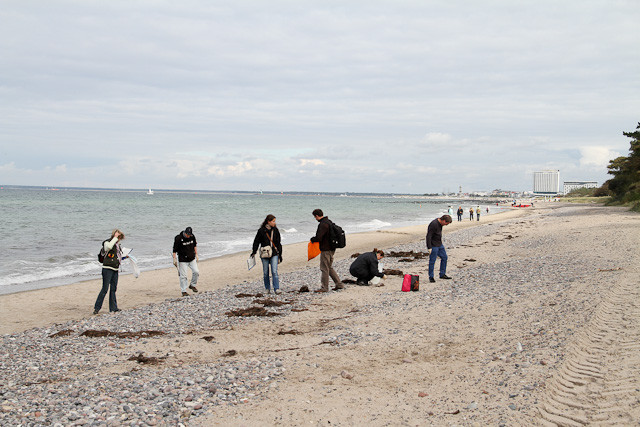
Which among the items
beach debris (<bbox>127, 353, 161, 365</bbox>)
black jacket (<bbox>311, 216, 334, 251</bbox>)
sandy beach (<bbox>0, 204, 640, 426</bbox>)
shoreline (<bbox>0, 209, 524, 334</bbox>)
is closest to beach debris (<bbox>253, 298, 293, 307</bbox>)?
sandy beach (<bbox>0, 204, 640, 426</bbox>)

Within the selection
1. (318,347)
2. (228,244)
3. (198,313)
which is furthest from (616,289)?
(228,244)

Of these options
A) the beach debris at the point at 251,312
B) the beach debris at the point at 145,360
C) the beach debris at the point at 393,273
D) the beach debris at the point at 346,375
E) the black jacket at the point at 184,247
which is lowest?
the beach debris at the point at 251,312

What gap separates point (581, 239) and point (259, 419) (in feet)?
65.6

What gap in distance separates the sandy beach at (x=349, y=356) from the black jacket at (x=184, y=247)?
1154 mm

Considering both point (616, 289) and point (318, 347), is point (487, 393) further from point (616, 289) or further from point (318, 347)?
point (616, 289)

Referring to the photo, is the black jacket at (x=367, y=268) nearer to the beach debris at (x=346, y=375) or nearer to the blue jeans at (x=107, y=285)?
the blue jeans at (x=107, y=285)

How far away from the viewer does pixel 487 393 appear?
17.1 ft

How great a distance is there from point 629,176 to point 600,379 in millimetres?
56577

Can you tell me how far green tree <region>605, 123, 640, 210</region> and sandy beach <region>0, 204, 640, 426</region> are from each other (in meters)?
37.9

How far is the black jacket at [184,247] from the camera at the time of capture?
41.3 ft

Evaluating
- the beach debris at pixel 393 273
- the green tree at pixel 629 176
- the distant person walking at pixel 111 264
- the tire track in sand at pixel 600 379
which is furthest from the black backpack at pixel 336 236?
the green tree at pixel 629 176

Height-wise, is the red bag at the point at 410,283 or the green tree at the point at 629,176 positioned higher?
the green tree at the point at 629,176

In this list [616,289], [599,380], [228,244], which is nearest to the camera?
[599,380]

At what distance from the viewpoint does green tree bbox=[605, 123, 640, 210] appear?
143ft
